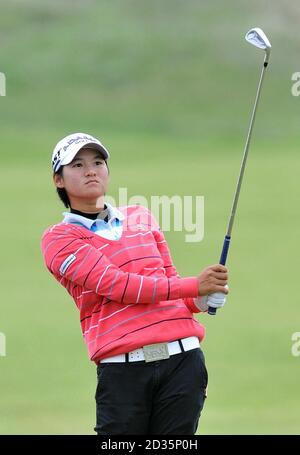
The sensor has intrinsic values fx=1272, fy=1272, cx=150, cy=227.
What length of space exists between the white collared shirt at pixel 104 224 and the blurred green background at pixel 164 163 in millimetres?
1911

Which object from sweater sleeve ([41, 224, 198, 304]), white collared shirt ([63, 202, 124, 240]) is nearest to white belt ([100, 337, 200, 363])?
sweater sleeve ([41, 224, 198, 304])

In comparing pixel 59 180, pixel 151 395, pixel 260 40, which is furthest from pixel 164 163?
pixel 151 395

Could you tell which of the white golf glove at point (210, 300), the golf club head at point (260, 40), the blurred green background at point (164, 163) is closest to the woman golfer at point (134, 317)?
the white golf glove at point (210, 300)

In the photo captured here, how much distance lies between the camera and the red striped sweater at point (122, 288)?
11.0 ft

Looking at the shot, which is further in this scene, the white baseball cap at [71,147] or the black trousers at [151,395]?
the white baseball cap at [71,147]

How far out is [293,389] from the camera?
20.7 feet

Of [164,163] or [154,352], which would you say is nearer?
[154,352]

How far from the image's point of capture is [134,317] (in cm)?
338

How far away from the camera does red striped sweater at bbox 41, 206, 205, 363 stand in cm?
334

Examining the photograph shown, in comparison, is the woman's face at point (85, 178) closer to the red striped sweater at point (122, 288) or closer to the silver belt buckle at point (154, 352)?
the red striped sweater at point (122, 288)

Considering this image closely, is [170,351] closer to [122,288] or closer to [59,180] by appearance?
[122,288]

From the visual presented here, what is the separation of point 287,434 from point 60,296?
3.78 metres

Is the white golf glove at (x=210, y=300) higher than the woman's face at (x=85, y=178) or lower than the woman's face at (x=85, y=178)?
lower

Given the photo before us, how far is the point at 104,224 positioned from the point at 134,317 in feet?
0.92
